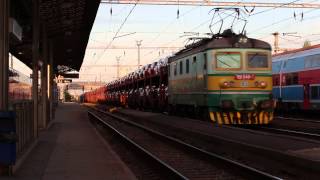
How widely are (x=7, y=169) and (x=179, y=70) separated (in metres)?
15.0

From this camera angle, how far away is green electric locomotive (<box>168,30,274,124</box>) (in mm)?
19750

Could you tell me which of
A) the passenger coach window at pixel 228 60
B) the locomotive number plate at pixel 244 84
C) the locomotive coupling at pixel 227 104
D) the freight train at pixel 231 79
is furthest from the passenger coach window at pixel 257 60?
the locomotive coupling at pixel 227 104

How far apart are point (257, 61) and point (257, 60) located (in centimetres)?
4

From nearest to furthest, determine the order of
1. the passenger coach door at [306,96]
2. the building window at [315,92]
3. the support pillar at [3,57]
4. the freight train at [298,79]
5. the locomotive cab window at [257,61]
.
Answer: the support pillar at [3,57] → the locomotive cab window at [257,61] → the building window at [315,92] → the freight train at [298,79] → the passenger coach door at [306,96]

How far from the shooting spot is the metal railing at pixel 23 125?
12.0 metres

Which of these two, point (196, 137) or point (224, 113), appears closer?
point (196, 137)

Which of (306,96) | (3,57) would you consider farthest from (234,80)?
(3,57)

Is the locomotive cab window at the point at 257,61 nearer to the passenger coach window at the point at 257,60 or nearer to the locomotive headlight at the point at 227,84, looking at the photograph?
the passenger coach window at the point at 257,60

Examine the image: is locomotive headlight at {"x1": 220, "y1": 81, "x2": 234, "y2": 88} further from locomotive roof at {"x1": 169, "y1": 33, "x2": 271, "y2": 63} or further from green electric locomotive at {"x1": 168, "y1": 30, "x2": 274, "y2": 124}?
locomotive roof at {"x1": 169, "y1": 33, "x2": 271, "y2": 63}

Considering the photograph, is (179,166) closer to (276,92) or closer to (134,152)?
(134,152)

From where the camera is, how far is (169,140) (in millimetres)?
17375

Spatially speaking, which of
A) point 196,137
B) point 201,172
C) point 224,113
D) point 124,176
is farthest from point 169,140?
point 124,176

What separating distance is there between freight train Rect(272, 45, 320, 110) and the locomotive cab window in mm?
5713

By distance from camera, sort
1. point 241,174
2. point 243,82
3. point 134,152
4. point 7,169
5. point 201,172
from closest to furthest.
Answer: point 7,169 < point 241,174 < point 201,172 < point 134,152 < point 243,82
